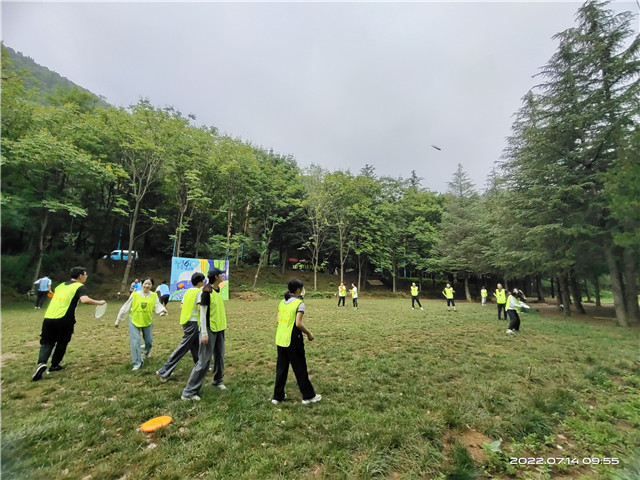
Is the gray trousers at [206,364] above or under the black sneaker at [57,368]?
above

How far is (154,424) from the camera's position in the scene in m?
3.39

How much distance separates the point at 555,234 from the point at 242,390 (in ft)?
54.4

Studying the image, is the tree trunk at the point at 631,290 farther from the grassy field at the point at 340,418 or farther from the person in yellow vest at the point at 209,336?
the person in yellow vest at the point at 209,336

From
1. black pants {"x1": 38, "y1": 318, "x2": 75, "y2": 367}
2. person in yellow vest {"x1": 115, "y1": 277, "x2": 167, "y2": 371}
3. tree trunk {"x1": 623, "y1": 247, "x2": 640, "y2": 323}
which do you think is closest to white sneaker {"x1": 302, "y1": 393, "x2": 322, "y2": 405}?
person in yellow vest {"x1": 115, "y1": 277, "x2": 167, "y2": 371}

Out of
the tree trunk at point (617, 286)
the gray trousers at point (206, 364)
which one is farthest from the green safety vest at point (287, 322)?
the tree trunk at point (617, 286)

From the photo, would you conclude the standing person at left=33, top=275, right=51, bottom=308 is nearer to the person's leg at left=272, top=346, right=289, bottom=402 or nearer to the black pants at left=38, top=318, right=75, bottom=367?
the black pants at left=38, top=318, right=75, bottom=367

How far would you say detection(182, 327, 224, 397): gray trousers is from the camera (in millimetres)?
4164

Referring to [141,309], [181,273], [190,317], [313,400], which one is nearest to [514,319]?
[313,400]

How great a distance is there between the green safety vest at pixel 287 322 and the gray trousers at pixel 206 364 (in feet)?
3.82

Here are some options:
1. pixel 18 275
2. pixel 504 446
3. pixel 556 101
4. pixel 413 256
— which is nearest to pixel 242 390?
pixel 504 446

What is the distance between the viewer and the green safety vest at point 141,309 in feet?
18.2

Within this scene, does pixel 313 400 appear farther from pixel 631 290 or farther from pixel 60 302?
pixel 631 290

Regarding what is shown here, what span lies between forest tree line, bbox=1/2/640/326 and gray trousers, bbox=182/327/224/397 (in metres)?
3.81

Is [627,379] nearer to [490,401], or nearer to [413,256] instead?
[490,401]
